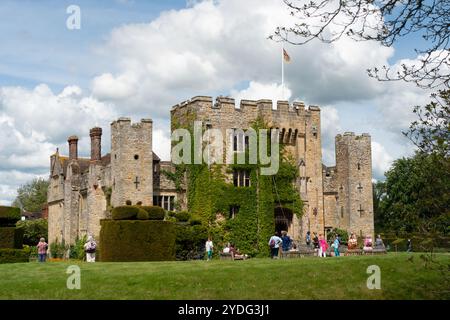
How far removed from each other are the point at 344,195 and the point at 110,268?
30.2 metres

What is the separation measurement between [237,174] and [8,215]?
15.3 m

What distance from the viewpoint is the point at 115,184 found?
153 feet

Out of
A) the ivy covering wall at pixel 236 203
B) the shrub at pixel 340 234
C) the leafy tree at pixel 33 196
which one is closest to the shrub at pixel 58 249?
the ivy covering wall at pixel 236 203

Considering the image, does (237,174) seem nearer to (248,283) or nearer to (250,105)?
(250,105)

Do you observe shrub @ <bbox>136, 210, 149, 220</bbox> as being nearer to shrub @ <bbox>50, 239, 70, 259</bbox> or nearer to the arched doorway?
the arched doorway

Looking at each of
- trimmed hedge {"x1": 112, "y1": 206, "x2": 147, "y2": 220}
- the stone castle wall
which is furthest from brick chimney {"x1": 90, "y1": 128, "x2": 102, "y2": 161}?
trimmed hedge {"x1": 112, "y1": 206, "x2": 147, "y2": 220}

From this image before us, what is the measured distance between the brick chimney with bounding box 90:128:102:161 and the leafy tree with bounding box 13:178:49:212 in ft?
179

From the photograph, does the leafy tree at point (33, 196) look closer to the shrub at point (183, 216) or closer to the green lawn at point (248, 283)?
the shrub at point (183, 216)

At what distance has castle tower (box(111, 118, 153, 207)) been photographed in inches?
1802

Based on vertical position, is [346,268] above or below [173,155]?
below

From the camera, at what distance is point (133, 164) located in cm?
4622

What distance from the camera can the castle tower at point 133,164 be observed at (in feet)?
150
